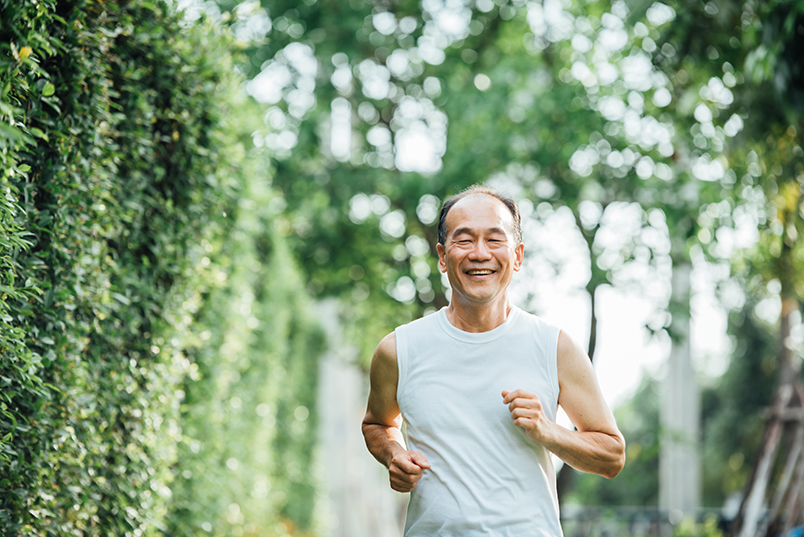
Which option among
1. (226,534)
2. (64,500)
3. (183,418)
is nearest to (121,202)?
(64,500)

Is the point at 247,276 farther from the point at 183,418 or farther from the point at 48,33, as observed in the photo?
the point at 48,33

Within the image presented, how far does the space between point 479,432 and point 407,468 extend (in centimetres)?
24

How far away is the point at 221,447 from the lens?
5.12 m

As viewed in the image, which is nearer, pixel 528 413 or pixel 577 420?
pixel 528 413

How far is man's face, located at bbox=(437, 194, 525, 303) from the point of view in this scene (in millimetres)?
2248

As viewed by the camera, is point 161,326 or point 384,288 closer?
point 161,326

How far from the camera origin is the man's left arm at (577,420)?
2.09 metres

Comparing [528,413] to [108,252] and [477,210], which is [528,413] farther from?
[108,252]

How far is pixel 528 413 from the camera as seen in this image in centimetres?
207

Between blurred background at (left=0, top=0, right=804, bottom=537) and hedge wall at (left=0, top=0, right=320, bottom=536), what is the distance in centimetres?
1

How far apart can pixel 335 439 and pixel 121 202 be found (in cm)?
1062

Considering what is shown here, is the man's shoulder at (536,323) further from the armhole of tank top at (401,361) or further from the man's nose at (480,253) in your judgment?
the armhole of tank top at (401,361)

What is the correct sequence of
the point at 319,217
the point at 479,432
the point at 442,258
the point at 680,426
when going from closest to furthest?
the point at 479,432, the point at 442,258, the point at 319,217, the point at 680,426

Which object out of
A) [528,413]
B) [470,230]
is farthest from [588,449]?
[470,230]
